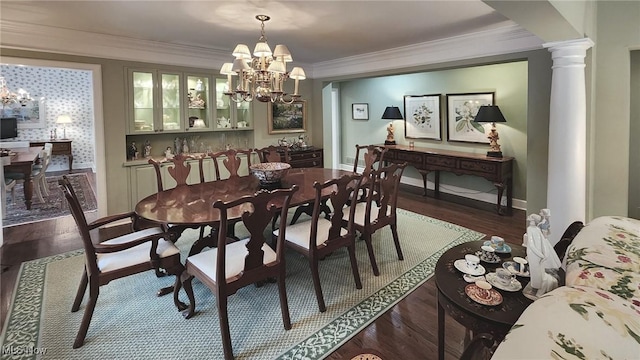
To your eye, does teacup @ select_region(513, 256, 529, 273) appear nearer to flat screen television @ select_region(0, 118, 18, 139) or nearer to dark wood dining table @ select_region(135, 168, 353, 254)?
dark wood dining table @ select_region(135, 168, 353, 254)

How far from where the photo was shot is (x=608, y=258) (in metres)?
1.28

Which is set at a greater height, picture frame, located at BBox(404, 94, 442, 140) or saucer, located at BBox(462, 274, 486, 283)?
picture frame, located at BBox(404, 94, 442, 140)

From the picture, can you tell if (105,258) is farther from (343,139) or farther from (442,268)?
(343,139)

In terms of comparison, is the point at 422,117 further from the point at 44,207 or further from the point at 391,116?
the point at 44,207

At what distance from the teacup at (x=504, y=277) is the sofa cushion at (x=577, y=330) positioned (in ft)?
1.72

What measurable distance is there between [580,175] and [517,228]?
5.23 ft

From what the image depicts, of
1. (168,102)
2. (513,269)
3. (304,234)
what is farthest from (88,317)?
(168,102)

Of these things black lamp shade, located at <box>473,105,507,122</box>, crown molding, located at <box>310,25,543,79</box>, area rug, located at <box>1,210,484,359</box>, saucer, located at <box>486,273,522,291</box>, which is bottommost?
area rug, located at <box>1,210,484,359</box>

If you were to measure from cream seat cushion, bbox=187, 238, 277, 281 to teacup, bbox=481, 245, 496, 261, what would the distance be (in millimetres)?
1297

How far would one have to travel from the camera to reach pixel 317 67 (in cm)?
618

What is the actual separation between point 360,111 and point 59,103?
8021 millimetres

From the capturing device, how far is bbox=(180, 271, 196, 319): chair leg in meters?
2.32

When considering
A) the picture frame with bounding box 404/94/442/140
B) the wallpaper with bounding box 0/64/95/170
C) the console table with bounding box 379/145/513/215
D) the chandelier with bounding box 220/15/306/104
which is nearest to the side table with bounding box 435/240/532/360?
the chandelier with bounding box 220/15/306/104

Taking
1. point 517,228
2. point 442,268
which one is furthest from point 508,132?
point 442,268
